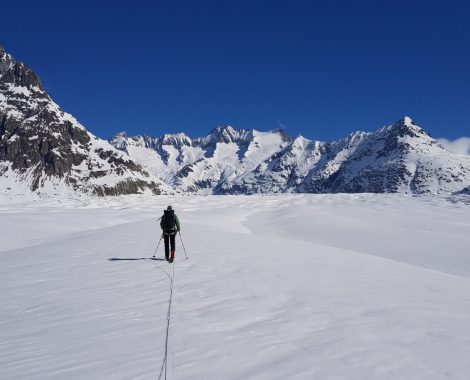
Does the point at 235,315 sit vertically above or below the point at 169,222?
below

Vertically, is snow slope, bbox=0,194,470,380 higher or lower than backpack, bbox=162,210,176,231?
lower

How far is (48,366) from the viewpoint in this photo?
20.1ft

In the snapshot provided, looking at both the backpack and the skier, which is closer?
the skier

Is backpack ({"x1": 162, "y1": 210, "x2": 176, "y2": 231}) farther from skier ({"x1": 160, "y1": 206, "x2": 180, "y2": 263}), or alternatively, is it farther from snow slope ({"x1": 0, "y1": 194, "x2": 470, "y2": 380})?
snow slope ({"x1": 0, "y1": 194, "x2": 470, "y2": 380})

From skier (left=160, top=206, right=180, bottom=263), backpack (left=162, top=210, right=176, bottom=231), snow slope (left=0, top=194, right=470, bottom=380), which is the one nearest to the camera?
snow slope (left=0, top=194, right=470, bottom=380)

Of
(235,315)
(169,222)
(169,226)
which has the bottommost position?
(235,315)

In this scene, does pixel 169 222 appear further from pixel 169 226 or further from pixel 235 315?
pixel 235 315

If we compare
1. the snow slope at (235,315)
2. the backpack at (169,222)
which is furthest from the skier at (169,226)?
the snow slope at (235,315)

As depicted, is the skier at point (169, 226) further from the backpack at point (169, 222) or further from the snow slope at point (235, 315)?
the snow slope at point (235, 315)

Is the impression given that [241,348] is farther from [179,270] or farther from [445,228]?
[445,228]

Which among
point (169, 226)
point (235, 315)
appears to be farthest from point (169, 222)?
point (235, 315)

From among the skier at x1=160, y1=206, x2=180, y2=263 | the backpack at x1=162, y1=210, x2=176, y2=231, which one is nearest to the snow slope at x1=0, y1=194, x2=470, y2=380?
the skier at x1=160, y1=206, x2=180, y2=263

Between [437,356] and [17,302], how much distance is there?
32.4 feet

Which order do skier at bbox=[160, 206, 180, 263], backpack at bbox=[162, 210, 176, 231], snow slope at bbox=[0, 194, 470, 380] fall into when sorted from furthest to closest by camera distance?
backpack at bbox=[162, 210, 176, 231], skier at bbox=[160, 206, 180, 263], snow slope at bbox=[0, 194, 470, 380]
